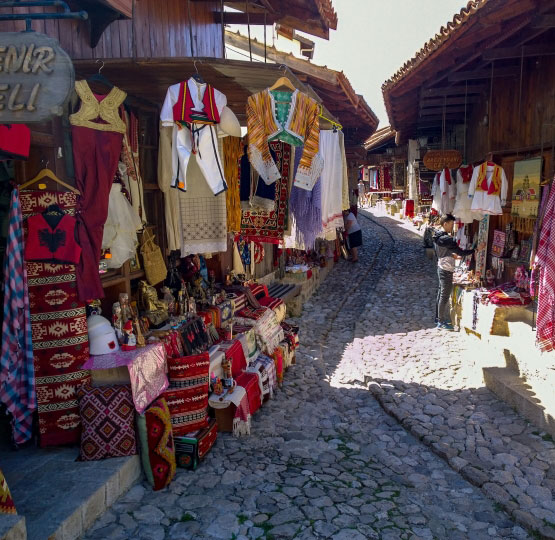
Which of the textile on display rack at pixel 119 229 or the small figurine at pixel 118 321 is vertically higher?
the textile on display rack at pixel 119 229

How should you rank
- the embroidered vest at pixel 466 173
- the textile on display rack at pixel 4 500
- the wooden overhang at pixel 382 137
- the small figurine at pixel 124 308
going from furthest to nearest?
the wooden overhang at pixel 382 137 < the embroidered vest at pixel 466 173 < the small figurine at pixel 124 308 < the textile on display rack at pixel 4 500

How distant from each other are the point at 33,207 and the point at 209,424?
8.84ft

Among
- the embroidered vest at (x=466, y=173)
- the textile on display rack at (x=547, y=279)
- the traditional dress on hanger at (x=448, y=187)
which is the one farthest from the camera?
the traditional dress on hanger at (x=448, y=187)

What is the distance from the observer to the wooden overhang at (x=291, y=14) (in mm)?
8062

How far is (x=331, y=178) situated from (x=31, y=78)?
428cm

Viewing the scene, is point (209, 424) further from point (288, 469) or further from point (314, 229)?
point (314, 229)

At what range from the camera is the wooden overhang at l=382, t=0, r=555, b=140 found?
573 cm

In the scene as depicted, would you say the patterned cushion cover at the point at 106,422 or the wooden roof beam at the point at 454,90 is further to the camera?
the wooden roof beam at the point at 454,90

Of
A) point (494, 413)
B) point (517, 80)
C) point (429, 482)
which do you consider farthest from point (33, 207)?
point (517, 80)

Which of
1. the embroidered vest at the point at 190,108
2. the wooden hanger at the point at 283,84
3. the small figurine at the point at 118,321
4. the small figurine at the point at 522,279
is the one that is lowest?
the small figurine at the point at 522,279

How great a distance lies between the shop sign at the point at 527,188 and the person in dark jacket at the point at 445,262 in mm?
1488

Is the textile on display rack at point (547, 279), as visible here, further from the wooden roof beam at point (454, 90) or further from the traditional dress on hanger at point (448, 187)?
the traditional dress on hanger at point (448, 187)

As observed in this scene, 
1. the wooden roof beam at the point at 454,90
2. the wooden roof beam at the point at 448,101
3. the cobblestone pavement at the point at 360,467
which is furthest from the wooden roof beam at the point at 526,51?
the cobblestone pavement at the point at 360,467

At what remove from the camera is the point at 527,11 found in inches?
226
